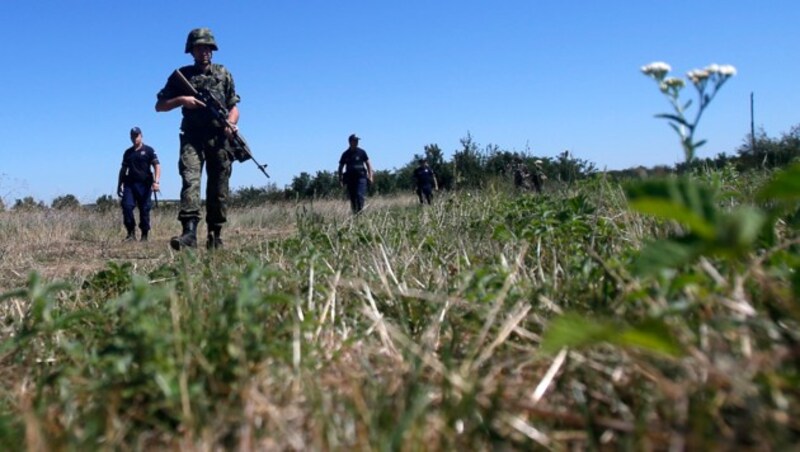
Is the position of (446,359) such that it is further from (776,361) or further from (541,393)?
(776,361)

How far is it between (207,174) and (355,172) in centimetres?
744

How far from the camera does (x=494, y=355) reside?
175cm

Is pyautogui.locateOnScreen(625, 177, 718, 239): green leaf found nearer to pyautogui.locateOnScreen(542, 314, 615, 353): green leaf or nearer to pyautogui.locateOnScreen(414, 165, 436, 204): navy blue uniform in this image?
pyautogui.locateOnScreen(542, 314, 615, 353): green leaf

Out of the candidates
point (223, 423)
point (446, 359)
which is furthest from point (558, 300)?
point (223, 423)

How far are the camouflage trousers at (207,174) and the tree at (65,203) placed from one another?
1215 centimetres

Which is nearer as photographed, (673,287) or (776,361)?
(776,361)

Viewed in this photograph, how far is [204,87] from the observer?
712cm

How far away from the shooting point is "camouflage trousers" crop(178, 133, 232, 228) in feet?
22.5

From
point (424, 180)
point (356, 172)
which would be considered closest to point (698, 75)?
point (356, 172)

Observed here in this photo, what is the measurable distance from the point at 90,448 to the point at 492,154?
82.7 feet

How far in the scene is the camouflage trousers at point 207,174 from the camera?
6844 millimetres

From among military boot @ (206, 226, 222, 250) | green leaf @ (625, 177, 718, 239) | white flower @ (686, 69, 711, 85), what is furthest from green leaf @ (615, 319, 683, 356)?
military boot @ (206, 226, 222, 250)

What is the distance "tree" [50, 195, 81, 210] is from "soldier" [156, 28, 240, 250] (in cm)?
1208

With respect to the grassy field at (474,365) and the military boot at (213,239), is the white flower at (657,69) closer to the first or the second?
the grassy field at (474,365)
